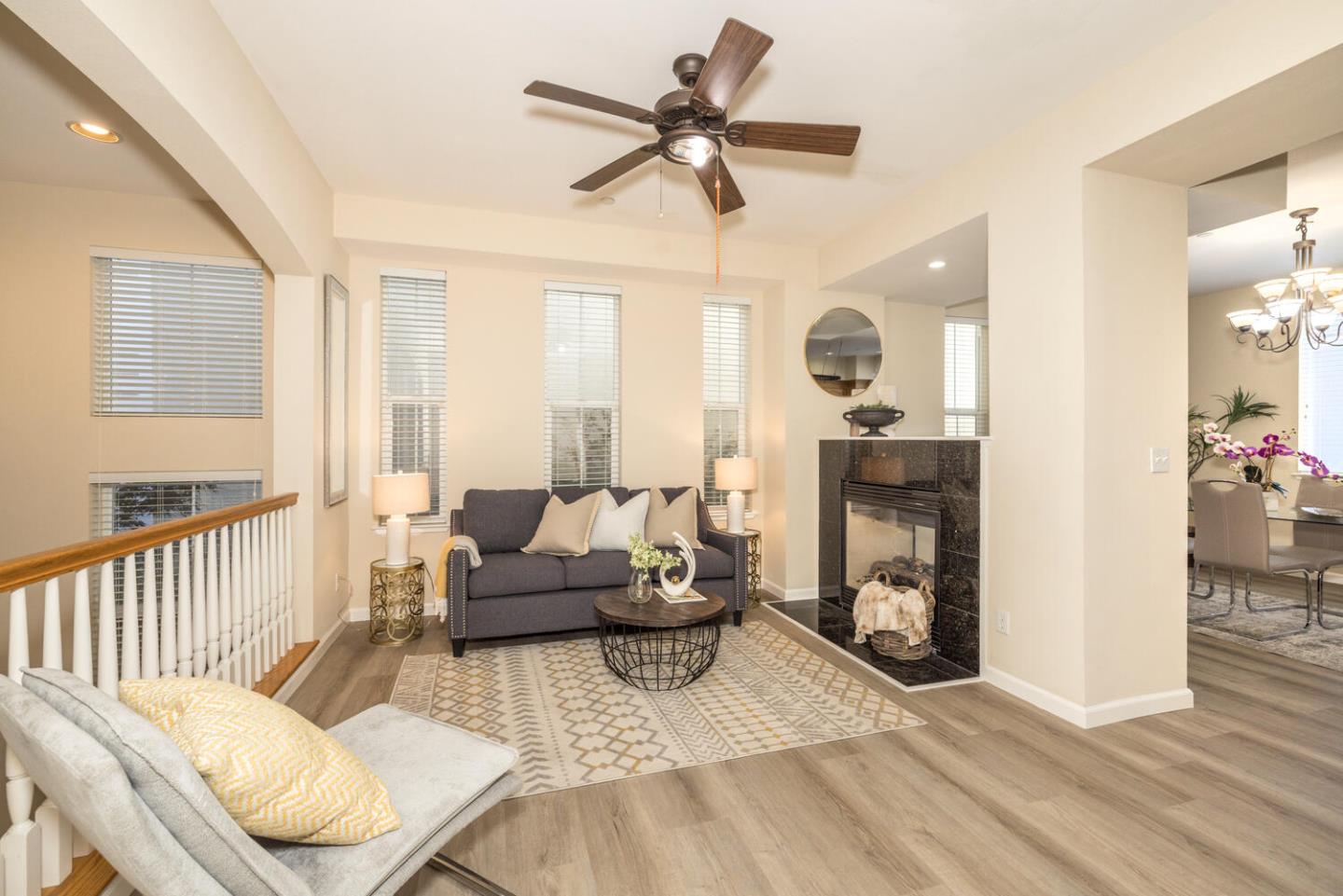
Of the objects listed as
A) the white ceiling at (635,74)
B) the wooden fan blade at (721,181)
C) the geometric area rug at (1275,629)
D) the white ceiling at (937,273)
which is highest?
the white ceiling at (635,74)

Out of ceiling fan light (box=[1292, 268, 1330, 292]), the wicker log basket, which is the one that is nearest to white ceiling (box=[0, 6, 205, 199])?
the wicker log basket

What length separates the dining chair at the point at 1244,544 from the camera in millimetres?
4133

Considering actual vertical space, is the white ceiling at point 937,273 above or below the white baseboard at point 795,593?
above

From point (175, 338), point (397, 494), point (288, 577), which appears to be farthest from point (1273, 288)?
point (175, 338)

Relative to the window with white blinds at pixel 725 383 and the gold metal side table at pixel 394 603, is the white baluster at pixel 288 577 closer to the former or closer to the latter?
the gold metal side table at pixel 394 603

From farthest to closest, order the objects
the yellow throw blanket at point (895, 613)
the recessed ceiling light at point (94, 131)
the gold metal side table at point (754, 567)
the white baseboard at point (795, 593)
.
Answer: the white baseboard at point (795, 593), the gold metal side table at point (754, 567), the yellow throw blanket at point (895, 613), the recessed ceiling light at point (94, 131)

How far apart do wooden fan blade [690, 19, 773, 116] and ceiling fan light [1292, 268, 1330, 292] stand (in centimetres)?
459

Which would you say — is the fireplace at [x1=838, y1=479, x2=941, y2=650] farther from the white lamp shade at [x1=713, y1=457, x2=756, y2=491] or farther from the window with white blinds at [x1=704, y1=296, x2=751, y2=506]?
the window with white blinds at [x1=704, y1=296, x2=751, y2=506]

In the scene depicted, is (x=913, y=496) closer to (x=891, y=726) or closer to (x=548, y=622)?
(x=891, y=726)

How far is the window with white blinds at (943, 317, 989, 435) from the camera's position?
590 centimetres

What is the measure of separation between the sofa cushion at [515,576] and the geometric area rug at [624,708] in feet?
1.26

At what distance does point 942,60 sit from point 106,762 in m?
3.41

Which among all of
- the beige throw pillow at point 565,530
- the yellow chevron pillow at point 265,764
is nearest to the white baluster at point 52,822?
the yellow chevron pillow at point 265,764

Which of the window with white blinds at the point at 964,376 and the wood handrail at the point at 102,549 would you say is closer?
the wood handrail at the point at 102,549
